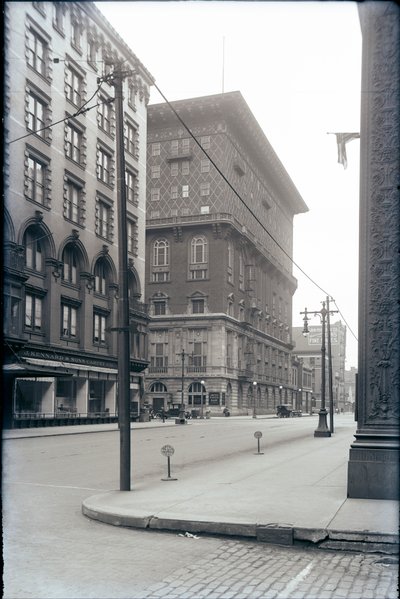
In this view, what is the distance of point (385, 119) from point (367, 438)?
5.28m

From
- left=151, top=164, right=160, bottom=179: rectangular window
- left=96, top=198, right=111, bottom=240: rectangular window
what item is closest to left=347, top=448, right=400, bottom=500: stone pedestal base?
left=96, top=198, right=111, bottom=240: rectangular window

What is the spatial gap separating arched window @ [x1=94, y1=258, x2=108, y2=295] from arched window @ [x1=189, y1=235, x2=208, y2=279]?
34907mm

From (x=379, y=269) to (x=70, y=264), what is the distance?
125ft

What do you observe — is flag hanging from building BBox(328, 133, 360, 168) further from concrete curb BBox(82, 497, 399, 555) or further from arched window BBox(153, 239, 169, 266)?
arched window BBox(153, 239, 169, 266)

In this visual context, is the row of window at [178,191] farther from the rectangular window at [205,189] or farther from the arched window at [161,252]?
the arched window at [161,252]

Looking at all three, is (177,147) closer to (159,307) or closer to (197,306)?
(197,306)

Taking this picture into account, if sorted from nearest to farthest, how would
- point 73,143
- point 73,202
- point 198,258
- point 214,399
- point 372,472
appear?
point 372,472 → point 73,202 → point 73,143 → point 214,399 → point 198,258

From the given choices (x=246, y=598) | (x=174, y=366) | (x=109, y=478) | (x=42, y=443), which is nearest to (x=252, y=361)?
(x=174, y=366)

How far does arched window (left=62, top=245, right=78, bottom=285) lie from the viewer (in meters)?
46.6

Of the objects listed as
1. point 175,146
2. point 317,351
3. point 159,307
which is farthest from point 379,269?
point 317,351

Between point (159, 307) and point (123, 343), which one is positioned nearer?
point (123, 343)

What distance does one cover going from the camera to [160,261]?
8975 cm

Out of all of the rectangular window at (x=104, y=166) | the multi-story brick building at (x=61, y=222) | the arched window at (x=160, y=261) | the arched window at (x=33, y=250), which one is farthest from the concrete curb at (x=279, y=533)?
the arched window at (x=160, y=261)

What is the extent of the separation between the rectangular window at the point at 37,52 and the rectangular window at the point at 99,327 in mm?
17963
